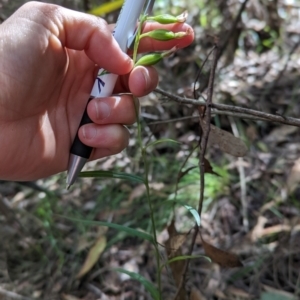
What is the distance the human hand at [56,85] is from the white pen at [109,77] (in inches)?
0.7

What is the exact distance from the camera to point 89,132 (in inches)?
40.3

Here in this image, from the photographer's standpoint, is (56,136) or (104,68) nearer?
(104,68)

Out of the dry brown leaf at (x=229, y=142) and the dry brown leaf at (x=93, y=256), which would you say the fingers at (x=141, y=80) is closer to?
the dry brown leaf at (x=229, y=142)

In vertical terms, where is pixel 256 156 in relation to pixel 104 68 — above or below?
below

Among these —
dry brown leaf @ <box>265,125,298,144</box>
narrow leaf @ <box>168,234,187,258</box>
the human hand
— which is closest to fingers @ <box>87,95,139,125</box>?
the human hand

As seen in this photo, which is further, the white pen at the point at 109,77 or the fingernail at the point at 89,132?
the fingernail at the point at 89,132

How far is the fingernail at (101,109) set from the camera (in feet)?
3.23

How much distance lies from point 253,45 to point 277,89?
0.37 metres

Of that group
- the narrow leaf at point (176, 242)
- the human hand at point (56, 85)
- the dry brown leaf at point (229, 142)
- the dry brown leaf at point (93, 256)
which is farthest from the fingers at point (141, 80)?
the dry brown leaf at point (93, 256)

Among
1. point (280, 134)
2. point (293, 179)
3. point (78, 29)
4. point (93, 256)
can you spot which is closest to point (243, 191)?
point (293, 179)

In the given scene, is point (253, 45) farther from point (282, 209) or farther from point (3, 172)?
point (3, 172)

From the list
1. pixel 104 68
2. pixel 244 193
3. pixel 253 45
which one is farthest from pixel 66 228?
pixel 253 45

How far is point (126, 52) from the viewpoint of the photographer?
943mm

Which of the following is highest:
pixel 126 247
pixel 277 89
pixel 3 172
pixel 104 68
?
pixel 104 68
